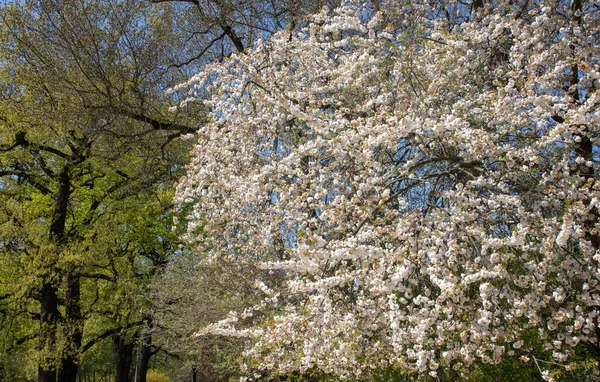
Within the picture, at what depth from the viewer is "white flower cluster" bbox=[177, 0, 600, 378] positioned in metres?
4.19

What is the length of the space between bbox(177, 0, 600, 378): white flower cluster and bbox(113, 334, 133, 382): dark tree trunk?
15790mm

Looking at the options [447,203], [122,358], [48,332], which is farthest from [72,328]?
[447,203]

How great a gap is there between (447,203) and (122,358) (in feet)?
59.7

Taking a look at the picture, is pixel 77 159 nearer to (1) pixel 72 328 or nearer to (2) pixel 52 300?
(2) pixel 52 300

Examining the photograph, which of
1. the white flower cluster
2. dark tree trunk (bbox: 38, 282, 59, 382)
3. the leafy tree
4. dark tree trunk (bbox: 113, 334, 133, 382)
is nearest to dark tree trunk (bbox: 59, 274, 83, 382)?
the leafy tree

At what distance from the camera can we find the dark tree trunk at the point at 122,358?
20.1m

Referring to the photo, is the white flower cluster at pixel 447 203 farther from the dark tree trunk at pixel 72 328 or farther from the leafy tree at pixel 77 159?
the dark tree trunk at pixel 72 328

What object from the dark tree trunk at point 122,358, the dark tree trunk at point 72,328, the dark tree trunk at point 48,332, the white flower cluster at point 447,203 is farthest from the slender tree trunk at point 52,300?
the white flower cluster at point 447,203

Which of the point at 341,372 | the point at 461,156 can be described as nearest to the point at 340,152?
the point at 461,156

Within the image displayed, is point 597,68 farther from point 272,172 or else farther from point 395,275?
point 272,172

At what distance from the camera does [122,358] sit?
20438mm

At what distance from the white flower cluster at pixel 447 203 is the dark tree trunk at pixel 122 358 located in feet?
51.8

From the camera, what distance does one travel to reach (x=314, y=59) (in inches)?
275

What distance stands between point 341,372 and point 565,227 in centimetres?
264
